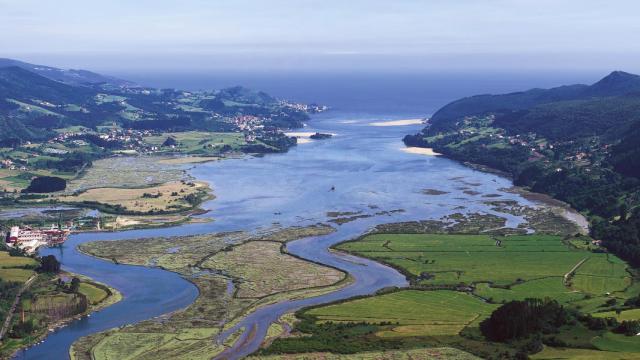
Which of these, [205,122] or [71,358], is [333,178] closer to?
[71,358]

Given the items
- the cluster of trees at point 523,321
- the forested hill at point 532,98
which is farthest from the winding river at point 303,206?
the forested hill at point 532,98

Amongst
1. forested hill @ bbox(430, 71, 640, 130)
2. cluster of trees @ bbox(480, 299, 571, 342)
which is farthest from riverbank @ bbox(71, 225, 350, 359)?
Result: forested hill @ bbox(430, 71, 640, 130)

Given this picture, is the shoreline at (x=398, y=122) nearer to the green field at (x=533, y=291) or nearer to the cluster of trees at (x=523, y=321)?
the green field at (x=533, y=291)

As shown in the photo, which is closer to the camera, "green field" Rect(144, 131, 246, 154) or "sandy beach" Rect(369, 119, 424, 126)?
"green field" Rect(144, 131, 246, 154)

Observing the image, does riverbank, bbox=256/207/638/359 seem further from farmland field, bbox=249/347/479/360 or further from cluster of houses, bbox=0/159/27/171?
cluster of houses, bbox=0/159/27/171

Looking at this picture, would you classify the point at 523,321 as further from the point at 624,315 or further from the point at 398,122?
the point at 398,122

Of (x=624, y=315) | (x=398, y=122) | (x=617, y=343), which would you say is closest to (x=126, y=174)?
(x=624, y=315)

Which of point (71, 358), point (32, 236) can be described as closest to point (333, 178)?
point (32, 236)
